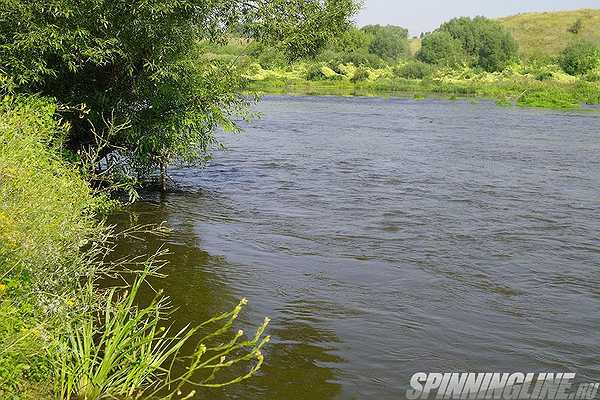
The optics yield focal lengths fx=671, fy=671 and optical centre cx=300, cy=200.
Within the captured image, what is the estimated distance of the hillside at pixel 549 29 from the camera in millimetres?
103812

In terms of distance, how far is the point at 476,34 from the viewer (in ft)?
322

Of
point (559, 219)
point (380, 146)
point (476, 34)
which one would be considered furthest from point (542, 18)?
point (559, 219)

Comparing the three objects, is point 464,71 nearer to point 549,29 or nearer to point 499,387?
point 549,29

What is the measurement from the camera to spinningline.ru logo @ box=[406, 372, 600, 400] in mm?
6855

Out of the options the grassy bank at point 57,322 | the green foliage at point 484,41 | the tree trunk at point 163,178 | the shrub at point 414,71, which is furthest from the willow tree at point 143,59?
the green foliage at point 484,41

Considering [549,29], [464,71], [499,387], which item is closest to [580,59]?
[464,71]

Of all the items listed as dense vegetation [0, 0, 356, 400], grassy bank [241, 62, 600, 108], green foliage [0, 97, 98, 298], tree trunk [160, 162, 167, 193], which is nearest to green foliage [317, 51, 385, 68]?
grassy bank [241, 62, 600, 108]

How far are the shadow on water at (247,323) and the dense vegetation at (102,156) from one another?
0.81 ft

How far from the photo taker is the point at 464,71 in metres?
77.9

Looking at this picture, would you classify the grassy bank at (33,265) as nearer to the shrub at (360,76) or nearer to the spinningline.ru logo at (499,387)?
the spinningline.ru logo at (499,387)

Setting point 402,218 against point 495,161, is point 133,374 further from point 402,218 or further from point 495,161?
point 495,161

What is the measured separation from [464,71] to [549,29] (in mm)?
43349

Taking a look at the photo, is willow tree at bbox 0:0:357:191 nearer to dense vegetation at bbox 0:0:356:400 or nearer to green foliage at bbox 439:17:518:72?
dense vegetation at bbox 0:0:356:400

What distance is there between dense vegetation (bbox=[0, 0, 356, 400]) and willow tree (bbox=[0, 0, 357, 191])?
0.03 meters
